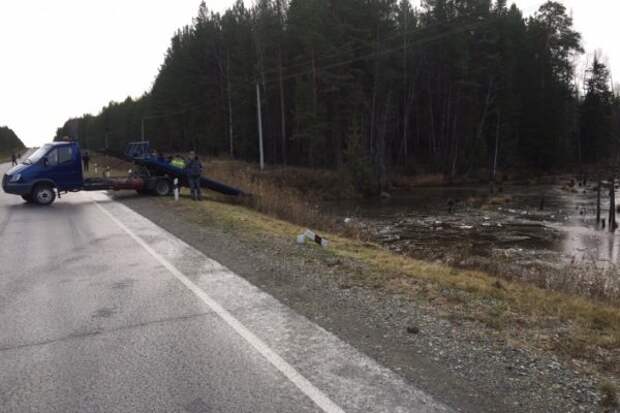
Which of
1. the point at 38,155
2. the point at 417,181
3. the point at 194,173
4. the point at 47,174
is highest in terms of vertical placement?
the point at 38,155

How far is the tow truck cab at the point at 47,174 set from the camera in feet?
61.0

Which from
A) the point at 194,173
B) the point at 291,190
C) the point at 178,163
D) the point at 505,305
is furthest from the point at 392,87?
the point at 505,305

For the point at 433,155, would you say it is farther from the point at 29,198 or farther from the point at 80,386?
the point at 80,386

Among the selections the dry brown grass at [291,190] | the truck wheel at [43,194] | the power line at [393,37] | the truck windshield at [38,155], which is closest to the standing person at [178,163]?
the dry brown grass at [291,190]

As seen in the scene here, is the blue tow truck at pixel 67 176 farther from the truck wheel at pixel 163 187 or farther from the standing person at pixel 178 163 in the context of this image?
the standing person at pixel 178 163

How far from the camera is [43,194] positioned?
62.4 feet

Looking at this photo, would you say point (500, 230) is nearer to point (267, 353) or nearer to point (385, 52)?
point (267, 353)

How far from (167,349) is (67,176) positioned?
16.5 meters

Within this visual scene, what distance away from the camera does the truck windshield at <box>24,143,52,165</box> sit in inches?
755

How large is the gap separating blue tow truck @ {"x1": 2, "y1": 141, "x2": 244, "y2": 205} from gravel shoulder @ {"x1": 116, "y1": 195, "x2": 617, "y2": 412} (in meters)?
12.1

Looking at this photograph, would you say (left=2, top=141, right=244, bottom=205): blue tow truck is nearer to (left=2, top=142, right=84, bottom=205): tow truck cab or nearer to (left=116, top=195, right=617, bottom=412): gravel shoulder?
(left=2, top=142, right=84, bottom=205): tow truck cab

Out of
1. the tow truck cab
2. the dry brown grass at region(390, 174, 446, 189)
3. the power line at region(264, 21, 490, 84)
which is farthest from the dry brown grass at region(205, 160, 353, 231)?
the power line at region(264, 21, 490, 84)

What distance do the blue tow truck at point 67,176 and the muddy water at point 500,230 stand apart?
367 inches

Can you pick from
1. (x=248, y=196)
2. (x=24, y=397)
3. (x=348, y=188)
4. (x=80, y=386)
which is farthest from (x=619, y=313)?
(x=348, y=188)
